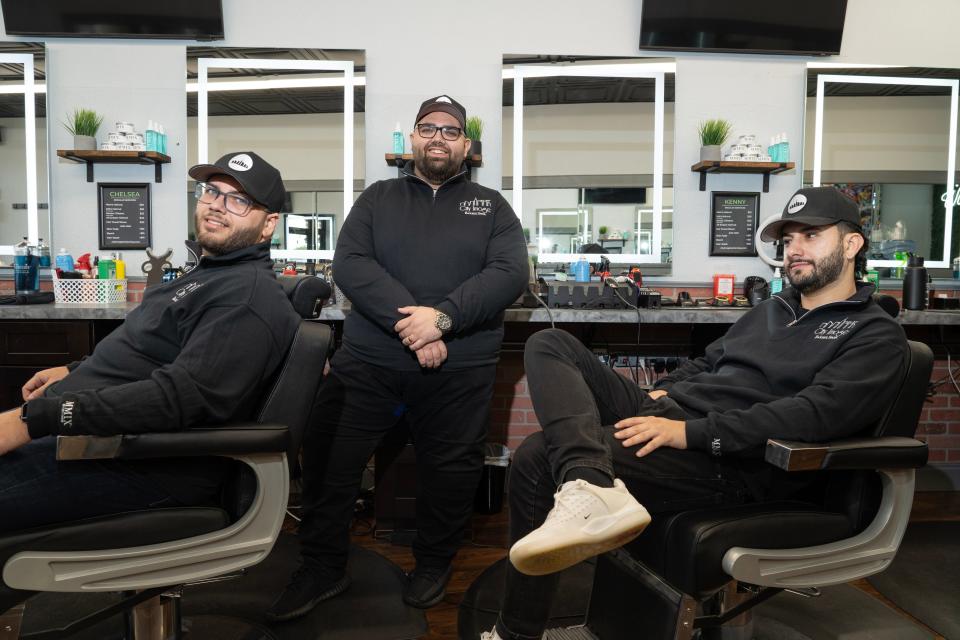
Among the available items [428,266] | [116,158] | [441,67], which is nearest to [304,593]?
[428,266]

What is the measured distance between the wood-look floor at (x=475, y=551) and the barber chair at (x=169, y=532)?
2.58 feet

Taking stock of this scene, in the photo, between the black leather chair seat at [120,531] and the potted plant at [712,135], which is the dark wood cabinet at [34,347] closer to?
the black leather chair seat at [120,531]

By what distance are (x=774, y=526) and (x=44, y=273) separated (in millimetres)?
3336

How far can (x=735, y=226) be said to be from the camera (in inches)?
129

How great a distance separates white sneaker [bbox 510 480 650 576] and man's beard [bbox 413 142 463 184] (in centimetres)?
125

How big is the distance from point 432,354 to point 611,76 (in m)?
1.99

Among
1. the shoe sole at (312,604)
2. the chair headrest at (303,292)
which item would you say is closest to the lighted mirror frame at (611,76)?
the chair headrest at (303,292)

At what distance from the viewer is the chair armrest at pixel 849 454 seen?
1.25 metres

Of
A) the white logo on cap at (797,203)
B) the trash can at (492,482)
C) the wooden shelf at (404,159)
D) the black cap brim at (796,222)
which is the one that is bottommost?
the trash can at (492,482)

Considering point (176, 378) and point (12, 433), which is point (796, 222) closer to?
point (176, 378)

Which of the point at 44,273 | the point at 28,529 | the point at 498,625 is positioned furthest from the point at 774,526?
the point at 44,273

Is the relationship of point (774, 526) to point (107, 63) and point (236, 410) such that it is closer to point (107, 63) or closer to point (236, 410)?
point (236, 410)

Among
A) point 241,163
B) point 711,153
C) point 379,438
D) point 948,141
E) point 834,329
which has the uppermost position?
point 948,141

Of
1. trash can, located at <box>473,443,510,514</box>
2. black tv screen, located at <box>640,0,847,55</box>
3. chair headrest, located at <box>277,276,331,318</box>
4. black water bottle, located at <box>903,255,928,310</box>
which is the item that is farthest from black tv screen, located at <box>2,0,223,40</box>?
black water bottle, located at <box>903,255,928,310</box>
